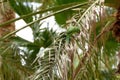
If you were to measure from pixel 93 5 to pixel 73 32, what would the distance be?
1.14 feet

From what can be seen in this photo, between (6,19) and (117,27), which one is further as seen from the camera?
(6,19)

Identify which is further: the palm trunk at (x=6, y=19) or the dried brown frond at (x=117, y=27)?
the palm trunk at (x=6, y=19)

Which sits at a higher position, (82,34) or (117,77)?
(82,34)

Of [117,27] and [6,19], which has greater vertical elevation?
[117,27]

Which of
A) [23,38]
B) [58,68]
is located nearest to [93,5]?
[58,68]

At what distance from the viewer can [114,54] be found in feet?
17.8

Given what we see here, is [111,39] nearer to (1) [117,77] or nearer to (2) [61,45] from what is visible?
(1) [117,77]

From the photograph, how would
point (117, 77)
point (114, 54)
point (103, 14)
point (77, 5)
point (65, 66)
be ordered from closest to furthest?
point (65, 66), point (103, 14), point (77, 5), point (117, 77), point (114, 54)

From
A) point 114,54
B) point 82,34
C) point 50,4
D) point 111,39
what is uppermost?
point 82,34

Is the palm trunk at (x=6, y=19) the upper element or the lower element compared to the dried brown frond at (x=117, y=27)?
lower

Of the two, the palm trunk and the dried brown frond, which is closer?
the dried brown frond

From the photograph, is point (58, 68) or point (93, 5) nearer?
point (58, 68)

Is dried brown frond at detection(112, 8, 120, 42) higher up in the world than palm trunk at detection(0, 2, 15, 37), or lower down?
higher up

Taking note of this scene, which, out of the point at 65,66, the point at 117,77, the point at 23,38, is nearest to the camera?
the point at 65,66
